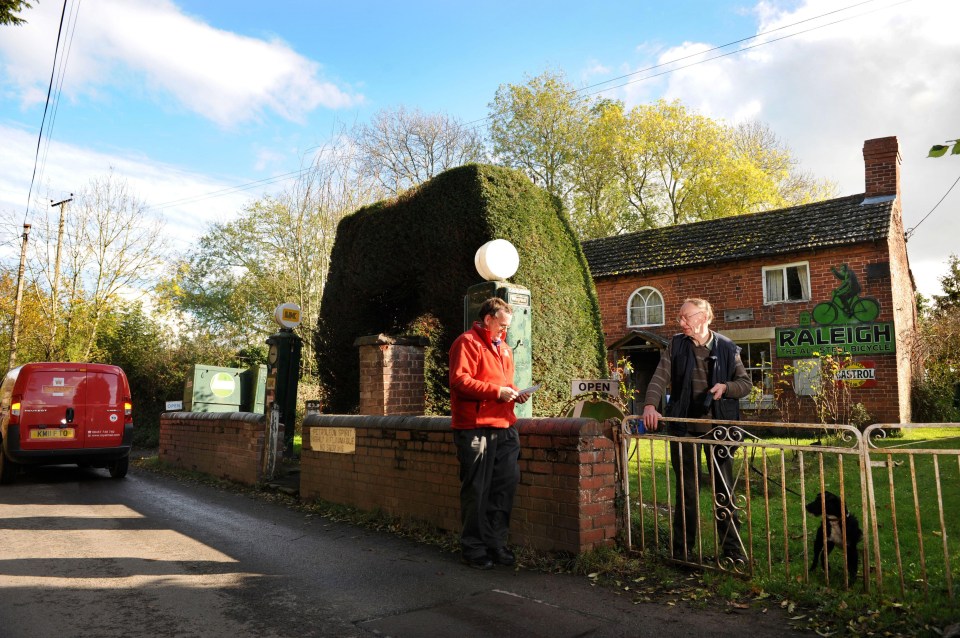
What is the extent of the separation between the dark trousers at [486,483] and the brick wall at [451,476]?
0.22m

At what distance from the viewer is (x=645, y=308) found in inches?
765

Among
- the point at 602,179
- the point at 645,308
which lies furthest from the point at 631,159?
the point at 645,308

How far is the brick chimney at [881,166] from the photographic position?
1684cm

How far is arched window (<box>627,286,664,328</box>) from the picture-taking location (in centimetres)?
1916

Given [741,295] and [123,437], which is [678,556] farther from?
[741,295]

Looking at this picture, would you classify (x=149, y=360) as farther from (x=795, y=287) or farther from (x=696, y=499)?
(x=696, y=499)

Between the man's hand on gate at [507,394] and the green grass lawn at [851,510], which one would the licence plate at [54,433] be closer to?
the green grass lawn at [851,510]

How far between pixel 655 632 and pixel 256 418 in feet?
24.3

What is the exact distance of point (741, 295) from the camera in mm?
17562

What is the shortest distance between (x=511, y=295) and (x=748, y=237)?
13804mm

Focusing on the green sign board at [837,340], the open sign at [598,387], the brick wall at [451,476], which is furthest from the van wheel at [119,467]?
the green sign board at [837,340]

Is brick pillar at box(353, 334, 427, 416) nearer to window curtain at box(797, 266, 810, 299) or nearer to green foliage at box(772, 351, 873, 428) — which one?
green foliage at box(772, 351, 873, 428)

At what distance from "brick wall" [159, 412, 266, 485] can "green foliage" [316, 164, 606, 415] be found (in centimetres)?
187

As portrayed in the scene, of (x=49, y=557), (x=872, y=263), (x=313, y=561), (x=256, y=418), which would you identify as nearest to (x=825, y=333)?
(x=872, y=263)
